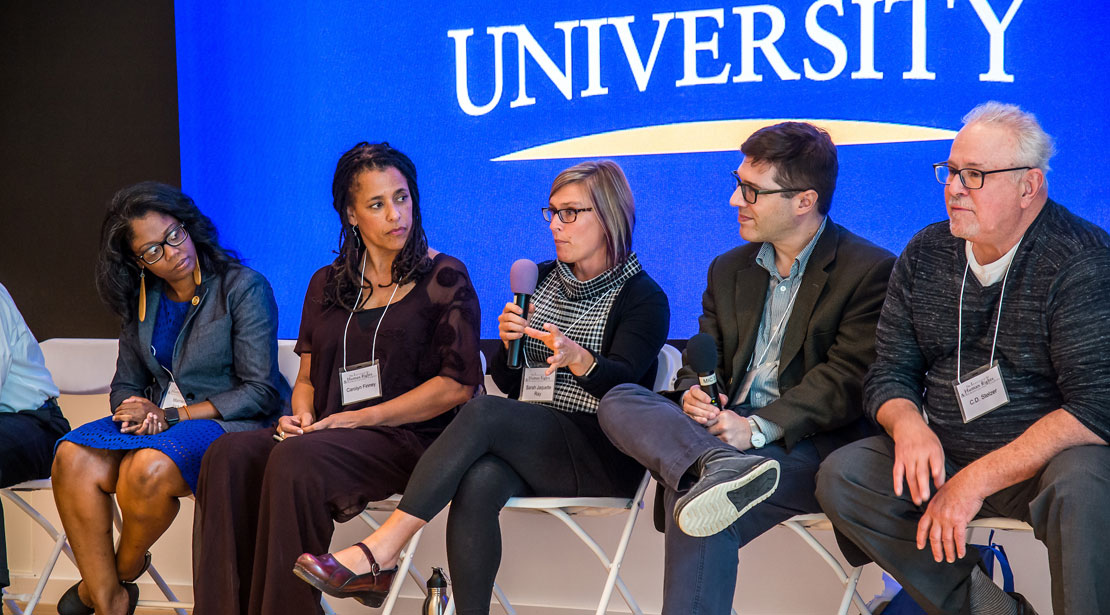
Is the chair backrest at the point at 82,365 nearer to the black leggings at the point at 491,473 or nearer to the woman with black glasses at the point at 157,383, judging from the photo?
the woman with black glasses at the point at 157,383

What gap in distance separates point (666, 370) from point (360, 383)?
0.97 m

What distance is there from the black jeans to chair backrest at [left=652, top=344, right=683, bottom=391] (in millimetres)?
2167

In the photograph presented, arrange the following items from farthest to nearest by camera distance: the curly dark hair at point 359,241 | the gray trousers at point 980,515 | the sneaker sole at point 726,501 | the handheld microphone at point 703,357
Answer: the curly dark hair at point 359,241 < the handheld microphone at point 703,357 < the sneaker sole at point 726,501 < the gray trousers at point 980,515

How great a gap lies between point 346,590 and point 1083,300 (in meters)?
1.95

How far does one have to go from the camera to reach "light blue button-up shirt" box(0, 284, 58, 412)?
144 inches

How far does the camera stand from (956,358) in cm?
263

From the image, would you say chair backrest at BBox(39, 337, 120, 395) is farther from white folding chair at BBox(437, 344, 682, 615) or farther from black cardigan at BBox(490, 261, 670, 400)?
white folding chair at BBox(437, 344, 682, 615)

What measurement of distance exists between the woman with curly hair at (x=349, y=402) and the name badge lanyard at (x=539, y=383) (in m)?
0.18

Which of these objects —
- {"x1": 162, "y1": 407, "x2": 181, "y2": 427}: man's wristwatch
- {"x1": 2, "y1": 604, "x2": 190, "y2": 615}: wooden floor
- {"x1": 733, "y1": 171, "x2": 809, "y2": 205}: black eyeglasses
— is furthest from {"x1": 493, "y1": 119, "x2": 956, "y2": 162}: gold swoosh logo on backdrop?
{"x1": 2, "y1": 604, "x2": 190, "y2": 615}: wooden floor

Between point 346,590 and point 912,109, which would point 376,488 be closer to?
point 346,590

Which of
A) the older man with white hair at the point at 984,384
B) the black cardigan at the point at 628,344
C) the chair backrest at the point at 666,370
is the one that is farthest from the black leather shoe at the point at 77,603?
the older man with white hair at the point at 984,384

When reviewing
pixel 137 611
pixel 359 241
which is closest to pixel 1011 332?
pixel 359 241

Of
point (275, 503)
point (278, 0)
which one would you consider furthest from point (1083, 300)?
point (278, 0)

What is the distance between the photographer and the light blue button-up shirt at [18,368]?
365cm
